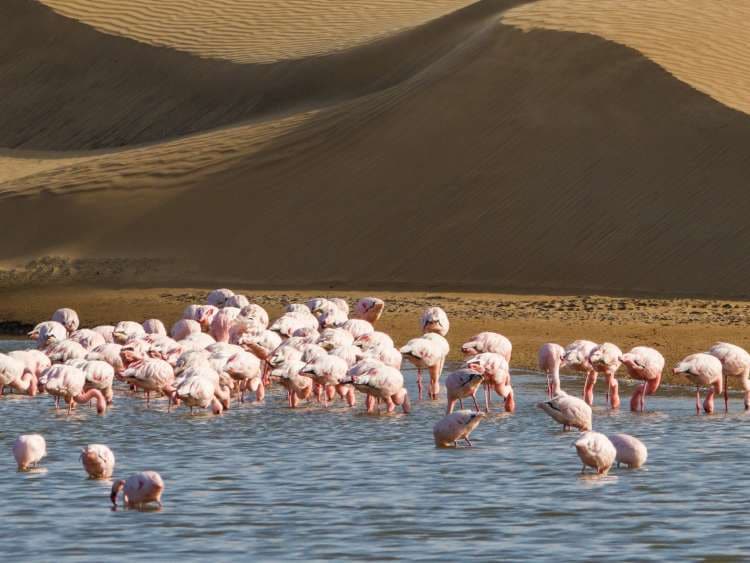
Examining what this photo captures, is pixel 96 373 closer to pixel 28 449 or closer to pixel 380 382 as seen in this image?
pixel 380 382

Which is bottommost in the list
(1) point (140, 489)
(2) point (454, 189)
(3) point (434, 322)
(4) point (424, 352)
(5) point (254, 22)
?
(1) point (140, 489)

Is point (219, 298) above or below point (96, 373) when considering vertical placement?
above

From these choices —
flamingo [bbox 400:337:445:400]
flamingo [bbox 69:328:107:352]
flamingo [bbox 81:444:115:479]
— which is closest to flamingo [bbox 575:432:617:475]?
flamingo [bbox 81:444:115:479]

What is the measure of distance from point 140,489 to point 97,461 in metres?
1.53

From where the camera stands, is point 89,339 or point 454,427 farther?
point 89,339

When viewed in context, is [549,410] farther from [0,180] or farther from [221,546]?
[0,180]

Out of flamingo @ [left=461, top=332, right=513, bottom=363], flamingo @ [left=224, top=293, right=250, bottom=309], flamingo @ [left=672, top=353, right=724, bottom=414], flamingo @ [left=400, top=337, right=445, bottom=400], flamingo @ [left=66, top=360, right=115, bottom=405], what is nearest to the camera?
flamingo @ [left=672, top=353, right=724, bottom=414]

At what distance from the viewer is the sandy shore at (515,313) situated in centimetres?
2475

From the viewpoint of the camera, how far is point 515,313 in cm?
2839

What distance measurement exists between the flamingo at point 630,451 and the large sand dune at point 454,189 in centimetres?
1633

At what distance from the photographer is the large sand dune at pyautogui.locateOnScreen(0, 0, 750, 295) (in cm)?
3291

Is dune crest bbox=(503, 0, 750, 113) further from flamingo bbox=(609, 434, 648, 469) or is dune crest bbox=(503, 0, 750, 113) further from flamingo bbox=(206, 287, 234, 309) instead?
flamingo bbox=(609, 434, 648, 469)

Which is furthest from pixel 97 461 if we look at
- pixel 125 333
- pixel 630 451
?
pixel 125 333

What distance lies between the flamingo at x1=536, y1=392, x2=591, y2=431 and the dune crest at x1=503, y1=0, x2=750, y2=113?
19793mm
